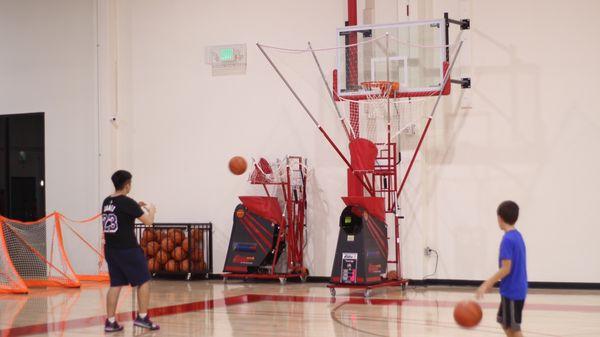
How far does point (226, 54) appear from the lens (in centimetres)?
1427

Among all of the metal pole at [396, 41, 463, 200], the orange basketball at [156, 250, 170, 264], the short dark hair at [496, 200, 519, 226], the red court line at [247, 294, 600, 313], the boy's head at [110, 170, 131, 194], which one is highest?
the metal pole at [396, 41, 463, 200]

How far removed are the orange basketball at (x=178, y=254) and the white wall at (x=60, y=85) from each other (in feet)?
6.74

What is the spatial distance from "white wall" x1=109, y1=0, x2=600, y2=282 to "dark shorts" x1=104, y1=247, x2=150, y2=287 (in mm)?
5328

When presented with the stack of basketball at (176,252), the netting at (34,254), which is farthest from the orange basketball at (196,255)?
the netting at (34,254)

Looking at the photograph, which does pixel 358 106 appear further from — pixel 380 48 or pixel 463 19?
pixel 463 19

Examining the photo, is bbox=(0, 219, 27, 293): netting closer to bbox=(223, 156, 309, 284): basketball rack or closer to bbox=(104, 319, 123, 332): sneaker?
bbox=(223, 156, 309, 284): basketball rack

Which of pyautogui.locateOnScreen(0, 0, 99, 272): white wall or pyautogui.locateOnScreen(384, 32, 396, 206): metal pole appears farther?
pyautogui.locateOnScreen(0, 0, 99, 272): white wall

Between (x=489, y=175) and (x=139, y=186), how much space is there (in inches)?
245

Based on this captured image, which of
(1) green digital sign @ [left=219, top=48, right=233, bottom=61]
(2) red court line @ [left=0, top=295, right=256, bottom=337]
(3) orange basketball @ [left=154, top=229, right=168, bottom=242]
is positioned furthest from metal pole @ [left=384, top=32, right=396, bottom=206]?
(3) orange basketball @ [left=154, top=229, right=168, bottom=242]

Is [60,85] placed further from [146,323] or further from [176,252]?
[146,323]

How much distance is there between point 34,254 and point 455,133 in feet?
23.1

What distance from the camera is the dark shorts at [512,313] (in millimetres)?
6117

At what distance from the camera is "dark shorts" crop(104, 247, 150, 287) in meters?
8.46

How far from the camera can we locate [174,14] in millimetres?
14852
